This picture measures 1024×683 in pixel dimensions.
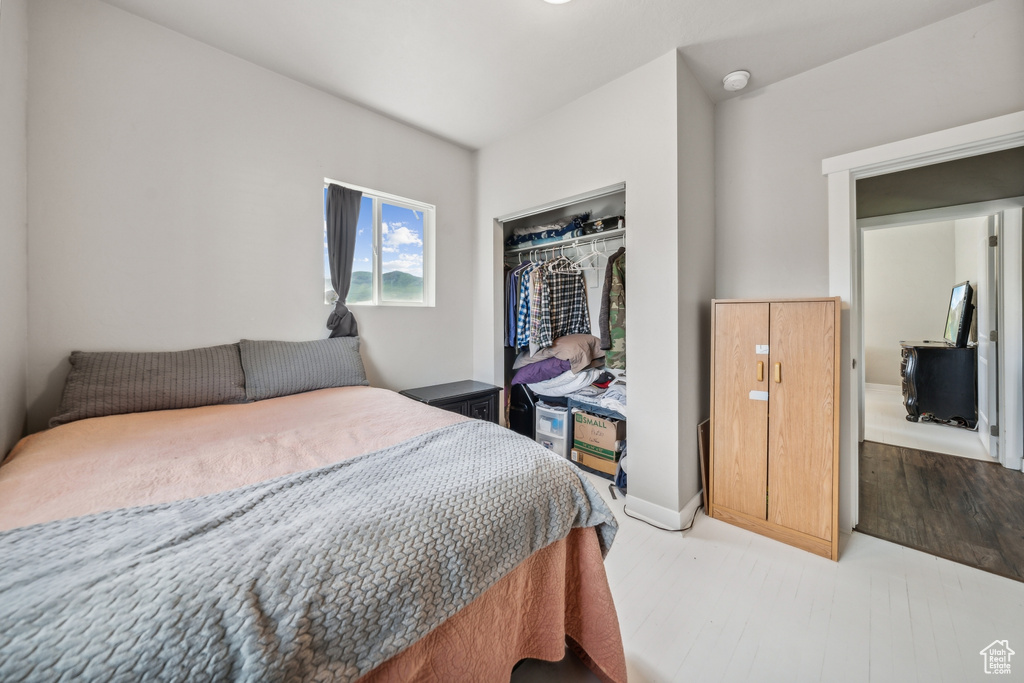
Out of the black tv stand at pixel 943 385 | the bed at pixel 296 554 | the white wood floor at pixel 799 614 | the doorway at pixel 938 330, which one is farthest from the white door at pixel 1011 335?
the bed at pixel 296 554

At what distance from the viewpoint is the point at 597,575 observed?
1.21 metres

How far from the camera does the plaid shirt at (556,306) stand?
3021 mm

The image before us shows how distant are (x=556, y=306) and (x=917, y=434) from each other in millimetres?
3910

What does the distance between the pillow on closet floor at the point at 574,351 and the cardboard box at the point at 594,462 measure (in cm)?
68

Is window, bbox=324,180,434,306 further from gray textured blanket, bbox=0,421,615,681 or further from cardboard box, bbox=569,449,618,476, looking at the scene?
gray textured blanket, bbox=0,421,615,681

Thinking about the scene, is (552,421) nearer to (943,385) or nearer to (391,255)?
(391,255)

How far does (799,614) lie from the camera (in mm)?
1534

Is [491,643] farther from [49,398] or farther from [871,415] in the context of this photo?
[871,415]

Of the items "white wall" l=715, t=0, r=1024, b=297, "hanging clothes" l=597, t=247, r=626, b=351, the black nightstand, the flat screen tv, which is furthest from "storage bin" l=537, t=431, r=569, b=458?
the flat screen tv

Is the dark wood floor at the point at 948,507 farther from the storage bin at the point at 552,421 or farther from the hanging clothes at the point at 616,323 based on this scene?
the storage bin at the point at 552,421

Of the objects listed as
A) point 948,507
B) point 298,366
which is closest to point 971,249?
point 948,507

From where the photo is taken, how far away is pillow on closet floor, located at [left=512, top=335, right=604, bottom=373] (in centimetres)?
300

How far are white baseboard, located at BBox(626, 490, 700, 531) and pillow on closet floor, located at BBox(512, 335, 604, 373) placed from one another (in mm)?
1066

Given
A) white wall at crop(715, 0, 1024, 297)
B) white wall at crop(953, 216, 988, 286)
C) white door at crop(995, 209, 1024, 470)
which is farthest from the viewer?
white wall at crop(953, 216, 988, 286)
